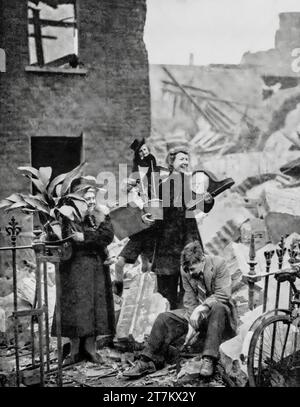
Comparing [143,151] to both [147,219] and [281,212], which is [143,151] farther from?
[281,212]

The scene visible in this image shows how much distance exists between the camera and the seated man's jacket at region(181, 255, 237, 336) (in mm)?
4449

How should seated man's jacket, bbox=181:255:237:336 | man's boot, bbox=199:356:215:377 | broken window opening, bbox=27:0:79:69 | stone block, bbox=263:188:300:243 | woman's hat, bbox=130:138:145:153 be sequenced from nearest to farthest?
man's boot, bbox=199:356:215:377 < seated man's jacket, bbox=181:255:237:336 < stone block, bbox=263:188:300:243 < woman's hat, bbox=130:138:145:153 < broken window opening, bbox=27:0:79:69

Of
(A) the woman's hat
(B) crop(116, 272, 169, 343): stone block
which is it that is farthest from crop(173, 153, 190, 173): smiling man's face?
(B) crop(116, 272, 169, 343): stone block

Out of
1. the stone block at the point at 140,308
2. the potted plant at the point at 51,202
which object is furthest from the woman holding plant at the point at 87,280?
the stone block at the point at 140,308

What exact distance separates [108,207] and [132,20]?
84.2 inches

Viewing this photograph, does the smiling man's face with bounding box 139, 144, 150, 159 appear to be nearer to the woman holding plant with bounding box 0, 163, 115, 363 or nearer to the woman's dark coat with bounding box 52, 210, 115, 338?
the woman holding plant with bounding box 0, 163, 115, 363

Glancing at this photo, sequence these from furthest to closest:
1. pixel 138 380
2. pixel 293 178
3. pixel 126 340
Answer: pixel 293 178 → pixel 126 340 → pixel 138 380

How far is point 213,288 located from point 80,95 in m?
2.64

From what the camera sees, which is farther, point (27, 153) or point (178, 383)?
point (27, 153)

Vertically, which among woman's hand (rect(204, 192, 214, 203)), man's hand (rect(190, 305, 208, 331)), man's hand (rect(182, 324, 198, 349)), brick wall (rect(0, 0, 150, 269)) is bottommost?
man's hand (rect(182, 324, 198, 349))

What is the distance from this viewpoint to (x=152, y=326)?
4723 mm
